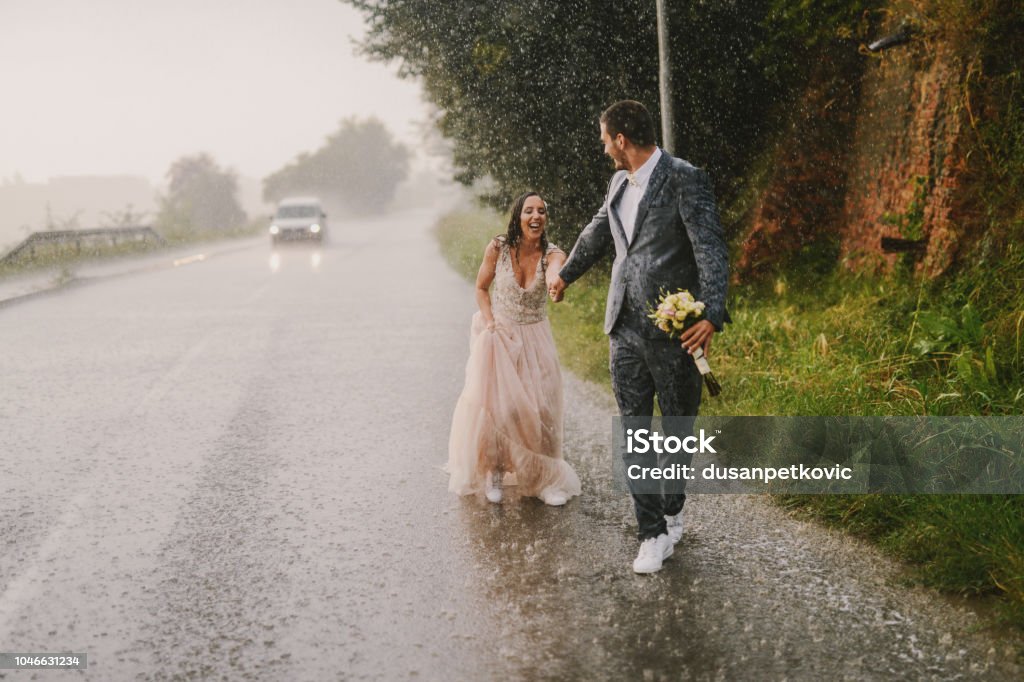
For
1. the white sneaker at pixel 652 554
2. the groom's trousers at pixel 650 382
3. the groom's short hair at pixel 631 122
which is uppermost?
the groom's short hair at pixel 631 122

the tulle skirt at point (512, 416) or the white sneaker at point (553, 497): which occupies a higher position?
the tulle skirt at point (512, 416)

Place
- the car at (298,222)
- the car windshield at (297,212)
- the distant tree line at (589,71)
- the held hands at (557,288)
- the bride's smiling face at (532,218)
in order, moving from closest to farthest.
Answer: the held hands at (557,288) → the bride's smiling face at (532,218) → the distant tree line at (589,71) → the car at (298,222) → the car windshield at (297,212)

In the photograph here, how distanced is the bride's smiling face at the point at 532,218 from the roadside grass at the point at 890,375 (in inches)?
80.1

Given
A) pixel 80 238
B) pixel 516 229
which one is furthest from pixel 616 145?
pixel 80 238

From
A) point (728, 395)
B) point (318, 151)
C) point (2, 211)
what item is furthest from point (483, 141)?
point (2, 211)

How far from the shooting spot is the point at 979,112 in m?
7.38

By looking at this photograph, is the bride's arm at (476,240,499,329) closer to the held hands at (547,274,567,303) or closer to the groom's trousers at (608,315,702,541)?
the held hands at (547,274,567,303)

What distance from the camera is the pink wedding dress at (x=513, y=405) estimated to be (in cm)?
532

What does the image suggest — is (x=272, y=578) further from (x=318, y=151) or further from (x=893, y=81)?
(x=318, y=151)

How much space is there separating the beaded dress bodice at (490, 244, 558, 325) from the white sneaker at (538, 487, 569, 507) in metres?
0.97

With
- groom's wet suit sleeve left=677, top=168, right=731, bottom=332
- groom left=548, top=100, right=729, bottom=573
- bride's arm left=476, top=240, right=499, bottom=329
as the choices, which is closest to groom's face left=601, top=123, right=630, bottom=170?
groom left=548, top=100, right=729, bottom=573

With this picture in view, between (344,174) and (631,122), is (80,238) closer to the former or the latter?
(631,122)

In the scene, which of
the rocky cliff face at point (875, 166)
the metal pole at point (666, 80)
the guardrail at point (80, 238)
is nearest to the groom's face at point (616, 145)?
the rocky cliff face at point (875, 166)

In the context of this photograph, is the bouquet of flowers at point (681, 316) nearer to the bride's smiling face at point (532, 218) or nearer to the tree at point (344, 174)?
the bride's smiling face at point (532, 218)
